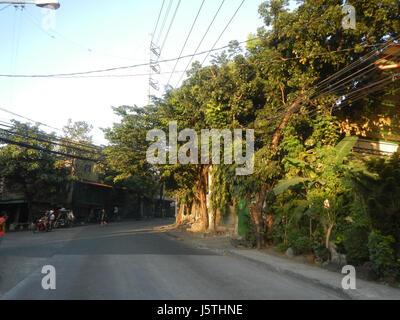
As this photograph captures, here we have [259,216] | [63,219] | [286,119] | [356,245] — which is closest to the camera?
[356,245]

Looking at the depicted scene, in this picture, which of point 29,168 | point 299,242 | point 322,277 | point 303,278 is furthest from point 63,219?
point 322,277

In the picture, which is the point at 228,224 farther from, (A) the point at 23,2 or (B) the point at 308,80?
(A) the point at 23,2

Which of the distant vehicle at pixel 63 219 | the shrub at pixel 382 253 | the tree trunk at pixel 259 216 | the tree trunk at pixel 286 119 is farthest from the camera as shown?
the distant vehicle at pixel 63 219

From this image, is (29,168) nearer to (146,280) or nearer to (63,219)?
(63,219)

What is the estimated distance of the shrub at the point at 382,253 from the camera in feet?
21.5

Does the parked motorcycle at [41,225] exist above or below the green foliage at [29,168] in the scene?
below

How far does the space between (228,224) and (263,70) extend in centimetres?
1184

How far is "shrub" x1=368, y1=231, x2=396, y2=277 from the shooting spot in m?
6.56

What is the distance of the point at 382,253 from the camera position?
6598 millimetres

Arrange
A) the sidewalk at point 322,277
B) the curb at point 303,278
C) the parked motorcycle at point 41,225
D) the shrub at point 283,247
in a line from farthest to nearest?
the parked motorcycle at point 41,225 < the shrub at point 283,247 < the curb at point 303,278 < the sidewalk at point 322,277

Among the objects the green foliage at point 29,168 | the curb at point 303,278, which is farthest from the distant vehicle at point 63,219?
the curb at point 303,278

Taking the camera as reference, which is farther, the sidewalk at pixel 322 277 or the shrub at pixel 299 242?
the shrub at pixel 299 242

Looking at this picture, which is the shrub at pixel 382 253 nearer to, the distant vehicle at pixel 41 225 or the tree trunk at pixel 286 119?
the tree trunk at pixel 286 119
